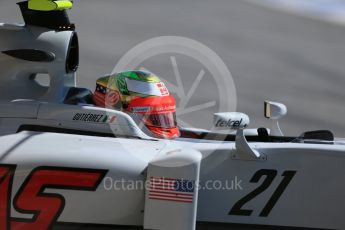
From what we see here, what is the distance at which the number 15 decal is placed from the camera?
11.3 feet

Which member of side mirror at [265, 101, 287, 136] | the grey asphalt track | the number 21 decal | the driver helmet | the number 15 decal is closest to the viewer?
the number 15 decal

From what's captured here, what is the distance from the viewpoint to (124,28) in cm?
924

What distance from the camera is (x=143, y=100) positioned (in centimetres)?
409

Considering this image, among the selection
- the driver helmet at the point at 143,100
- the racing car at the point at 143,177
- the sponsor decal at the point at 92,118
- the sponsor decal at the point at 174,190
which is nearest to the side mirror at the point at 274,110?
the racing car at the point at 143,177

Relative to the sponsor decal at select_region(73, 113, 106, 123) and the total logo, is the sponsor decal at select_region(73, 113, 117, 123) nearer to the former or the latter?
the sponsor decal at select_region(73, 113, 106, 123)

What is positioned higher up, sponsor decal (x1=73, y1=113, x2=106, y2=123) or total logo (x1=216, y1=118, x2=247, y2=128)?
sponsor decal (x1=73, y1=113, x2=106, y2=123)

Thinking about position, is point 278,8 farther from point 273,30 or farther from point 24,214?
point 24,214

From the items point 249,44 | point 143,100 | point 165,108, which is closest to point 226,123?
point 165,108

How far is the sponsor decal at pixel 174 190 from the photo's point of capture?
334 centimetres

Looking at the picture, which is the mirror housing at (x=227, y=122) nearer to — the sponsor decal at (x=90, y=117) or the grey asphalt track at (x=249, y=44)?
the sponsor decal at (x=90, y=117)

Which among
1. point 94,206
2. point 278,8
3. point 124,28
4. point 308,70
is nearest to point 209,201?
point 94,206

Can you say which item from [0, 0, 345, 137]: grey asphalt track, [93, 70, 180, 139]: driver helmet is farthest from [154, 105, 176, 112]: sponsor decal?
[0, 0, 345, 137]: grey asphalt track

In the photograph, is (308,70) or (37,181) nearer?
(37,181)

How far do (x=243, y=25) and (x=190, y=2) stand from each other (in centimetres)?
123
